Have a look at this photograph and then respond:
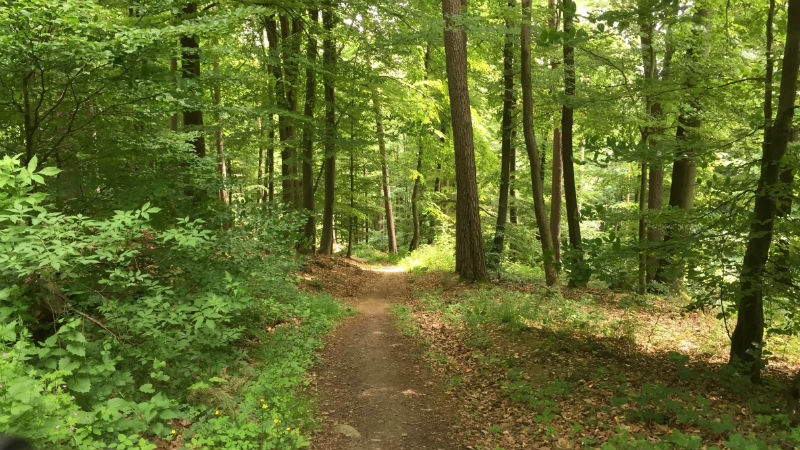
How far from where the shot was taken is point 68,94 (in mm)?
6102

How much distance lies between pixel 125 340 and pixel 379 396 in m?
3.44

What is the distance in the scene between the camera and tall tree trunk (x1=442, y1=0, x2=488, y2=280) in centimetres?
1182

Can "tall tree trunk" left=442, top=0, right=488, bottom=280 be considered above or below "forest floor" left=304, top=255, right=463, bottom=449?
above

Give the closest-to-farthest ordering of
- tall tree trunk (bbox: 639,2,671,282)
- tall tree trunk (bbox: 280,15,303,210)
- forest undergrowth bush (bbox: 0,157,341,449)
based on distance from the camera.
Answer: forest undergrowth bush (bbox: 0,157,341,449)
tall tree trunk (bbox: 639,2,671,282)
tall tree trunk (bbox: 280,15,303,210)

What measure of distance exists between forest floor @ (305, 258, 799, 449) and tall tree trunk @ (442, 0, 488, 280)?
A: 5.71ft

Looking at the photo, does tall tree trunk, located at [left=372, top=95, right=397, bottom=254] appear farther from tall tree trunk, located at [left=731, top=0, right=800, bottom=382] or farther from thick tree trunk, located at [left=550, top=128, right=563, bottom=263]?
tall tree trunk, located at [left=731, top=0, right=800, bottom=382]

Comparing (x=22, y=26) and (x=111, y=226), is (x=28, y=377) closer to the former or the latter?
(x=111, y=226)

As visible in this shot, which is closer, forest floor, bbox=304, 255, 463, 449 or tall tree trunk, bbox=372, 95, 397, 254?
forest floor, bbox=304, 255, 463, 449

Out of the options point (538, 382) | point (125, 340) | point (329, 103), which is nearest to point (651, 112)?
point (538, 382)

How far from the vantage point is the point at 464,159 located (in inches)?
478

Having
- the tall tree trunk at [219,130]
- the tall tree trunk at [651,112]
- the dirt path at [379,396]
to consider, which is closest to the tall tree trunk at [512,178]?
the tall tree trunk at [651,112]

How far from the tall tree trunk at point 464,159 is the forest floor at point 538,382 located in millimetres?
1742

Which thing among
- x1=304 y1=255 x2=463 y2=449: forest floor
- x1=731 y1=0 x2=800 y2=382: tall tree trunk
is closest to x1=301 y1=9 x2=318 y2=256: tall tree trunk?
x1=304 y1=255 x2=463 y2=449: forest floor

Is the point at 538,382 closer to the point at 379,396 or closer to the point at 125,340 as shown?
the point at 379,396
